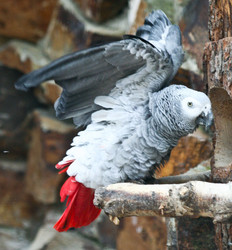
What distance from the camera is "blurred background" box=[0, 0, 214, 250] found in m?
1.27

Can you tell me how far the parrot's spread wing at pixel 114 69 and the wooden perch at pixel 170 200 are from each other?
26cm

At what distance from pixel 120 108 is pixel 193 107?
178 millimetres

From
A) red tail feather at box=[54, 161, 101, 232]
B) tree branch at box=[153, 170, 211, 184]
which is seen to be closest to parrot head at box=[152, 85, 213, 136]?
tree branch at box=[153, 170, 211, 184]

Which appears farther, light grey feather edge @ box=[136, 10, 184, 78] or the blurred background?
the blurred background

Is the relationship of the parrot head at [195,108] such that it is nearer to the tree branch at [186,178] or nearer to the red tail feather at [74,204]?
the tree branch at [186,178]

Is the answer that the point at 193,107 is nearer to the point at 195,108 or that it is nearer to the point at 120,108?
the point at 195,108

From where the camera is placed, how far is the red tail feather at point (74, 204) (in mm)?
877

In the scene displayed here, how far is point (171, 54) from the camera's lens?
882 mm

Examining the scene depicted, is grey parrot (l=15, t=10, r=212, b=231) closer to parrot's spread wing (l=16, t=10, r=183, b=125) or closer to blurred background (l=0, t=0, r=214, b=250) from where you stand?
parrot's spread wing (l=16, t=10, r=183, b=125)

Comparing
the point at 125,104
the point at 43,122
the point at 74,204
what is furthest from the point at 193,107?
the point at 43,122

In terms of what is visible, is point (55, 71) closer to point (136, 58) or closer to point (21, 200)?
point (136, 58)

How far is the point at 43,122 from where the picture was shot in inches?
52.2

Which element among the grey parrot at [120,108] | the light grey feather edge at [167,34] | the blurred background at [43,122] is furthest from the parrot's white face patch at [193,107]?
the blurred background at [43,122]

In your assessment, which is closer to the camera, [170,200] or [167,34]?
[170,200]
